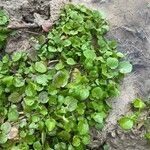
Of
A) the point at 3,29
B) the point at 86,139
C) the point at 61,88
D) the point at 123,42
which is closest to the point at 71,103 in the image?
the point at 61,88

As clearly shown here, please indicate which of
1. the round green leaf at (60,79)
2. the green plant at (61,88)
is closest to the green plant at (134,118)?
the green plant at (61,88)

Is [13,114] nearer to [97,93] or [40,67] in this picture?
[40,67]

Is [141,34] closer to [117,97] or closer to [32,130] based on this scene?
[117,97]

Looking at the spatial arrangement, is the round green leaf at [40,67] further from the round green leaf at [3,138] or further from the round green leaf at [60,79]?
the round green leaf at [3,138]

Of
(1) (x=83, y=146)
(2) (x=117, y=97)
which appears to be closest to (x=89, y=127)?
(1) (x=83, y=146)

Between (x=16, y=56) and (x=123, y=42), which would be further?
(x=123, y=42)

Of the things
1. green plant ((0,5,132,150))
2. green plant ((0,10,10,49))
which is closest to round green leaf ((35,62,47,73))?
green plant ((0,5,132,150))

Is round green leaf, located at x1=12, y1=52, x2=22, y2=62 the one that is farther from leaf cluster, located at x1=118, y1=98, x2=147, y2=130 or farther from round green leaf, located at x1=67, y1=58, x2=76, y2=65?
leaf cluster, located at x1=118, y1=98, x2=147, y2=130
